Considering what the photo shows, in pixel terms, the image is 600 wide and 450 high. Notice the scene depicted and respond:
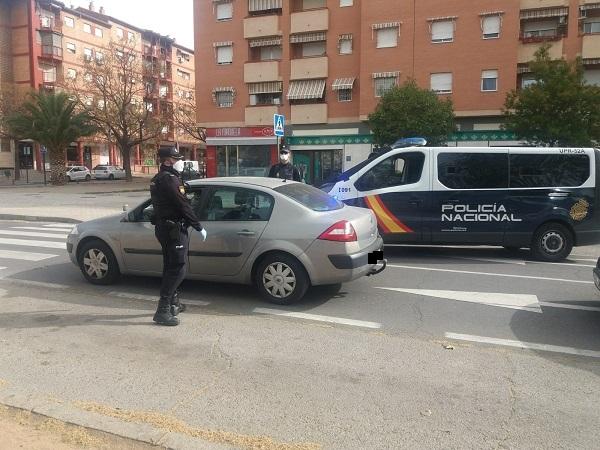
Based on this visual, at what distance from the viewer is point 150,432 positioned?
3.08m

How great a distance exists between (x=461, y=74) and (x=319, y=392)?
2826 cm

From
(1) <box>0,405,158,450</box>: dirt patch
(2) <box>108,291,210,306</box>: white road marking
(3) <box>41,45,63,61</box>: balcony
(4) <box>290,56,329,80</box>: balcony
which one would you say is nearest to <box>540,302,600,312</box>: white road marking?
(2) <box>108,291,210,306</box>: white road marking

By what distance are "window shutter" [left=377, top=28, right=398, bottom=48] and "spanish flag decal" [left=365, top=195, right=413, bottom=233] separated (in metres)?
23.5

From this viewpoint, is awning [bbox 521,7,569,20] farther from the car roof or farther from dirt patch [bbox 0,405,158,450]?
dirt patch [bbox 0,405,158,450]

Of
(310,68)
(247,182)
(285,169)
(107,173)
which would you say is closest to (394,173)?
(285,169)

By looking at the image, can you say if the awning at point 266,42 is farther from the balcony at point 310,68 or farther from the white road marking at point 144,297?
the white road marking at point 144,297

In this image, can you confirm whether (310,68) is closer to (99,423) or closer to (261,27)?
(261,27)

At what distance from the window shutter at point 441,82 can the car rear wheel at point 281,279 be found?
25.8 m

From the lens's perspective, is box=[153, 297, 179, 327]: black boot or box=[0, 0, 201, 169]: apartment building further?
box=[0, 0, 201, 169]: apartment building

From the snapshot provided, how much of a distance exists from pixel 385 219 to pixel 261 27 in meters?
27.9

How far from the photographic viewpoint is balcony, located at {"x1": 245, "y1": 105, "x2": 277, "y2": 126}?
3338 centimetres

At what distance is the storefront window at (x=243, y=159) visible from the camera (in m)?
33.2

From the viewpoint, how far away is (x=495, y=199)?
881 centimetres

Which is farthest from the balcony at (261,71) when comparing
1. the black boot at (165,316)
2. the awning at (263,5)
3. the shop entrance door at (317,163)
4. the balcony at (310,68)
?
the black boot at (165,316)
